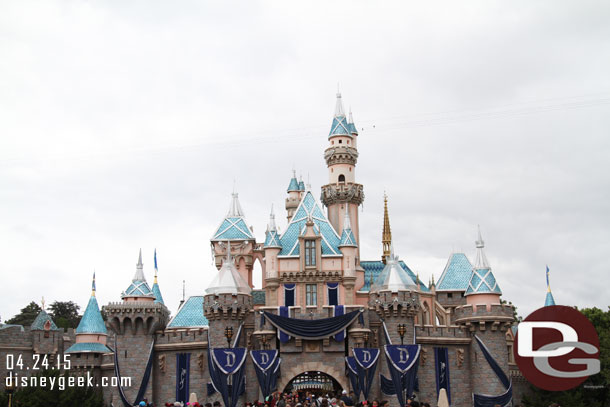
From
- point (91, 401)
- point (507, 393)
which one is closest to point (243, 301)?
point (91, 401)

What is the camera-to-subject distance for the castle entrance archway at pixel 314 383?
41781 mm

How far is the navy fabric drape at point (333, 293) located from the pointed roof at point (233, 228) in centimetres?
747

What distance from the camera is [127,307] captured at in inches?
1719

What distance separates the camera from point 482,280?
43875mm

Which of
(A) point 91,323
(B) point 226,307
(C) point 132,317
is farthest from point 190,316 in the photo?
(B) point 226,307

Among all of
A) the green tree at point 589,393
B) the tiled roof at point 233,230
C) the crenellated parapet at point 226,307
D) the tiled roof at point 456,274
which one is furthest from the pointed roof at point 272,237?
the green tree at point 589,393

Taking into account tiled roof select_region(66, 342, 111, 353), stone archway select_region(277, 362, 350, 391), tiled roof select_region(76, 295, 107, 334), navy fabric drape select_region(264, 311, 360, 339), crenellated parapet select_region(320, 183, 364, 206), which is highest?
crenellated parapet select_region(320, 183, 364, 206)

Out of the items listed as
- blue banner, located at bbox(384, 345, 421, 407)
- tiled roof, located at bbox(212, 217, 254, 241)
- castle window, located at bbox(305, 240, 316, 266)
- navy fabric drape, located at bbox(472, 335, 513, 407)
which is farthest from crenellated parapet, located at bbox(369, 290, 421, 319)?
tiled roof, located at bbox(212, 217, 254, 241)

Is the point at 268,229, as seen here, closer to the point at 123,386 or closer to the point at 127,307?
the point at 127,307

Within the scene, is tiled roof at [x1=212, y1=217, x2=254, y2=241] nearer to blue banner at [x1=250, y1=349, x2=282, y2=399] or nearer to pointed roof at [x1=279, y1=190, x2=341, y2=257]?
pointed roof at [x1=279, y1=190, x2=341, y2=257]

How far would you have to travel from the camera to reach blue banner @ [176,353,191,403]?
4228 cm

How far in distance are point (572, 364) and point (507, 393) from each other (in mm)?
11180

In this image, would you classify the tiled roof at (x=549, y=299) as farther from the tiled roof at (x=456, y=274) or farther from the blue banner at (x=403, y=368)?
the blue banner at (x=403, y=368)

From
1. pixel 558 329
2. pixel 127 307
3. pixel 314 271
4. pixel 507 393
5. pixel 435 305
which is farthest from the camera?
pixel 435 305
